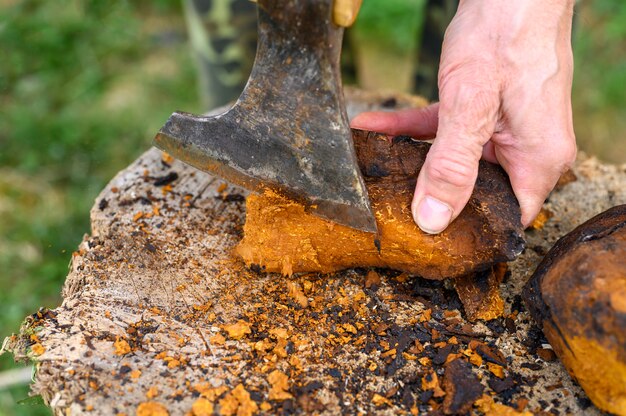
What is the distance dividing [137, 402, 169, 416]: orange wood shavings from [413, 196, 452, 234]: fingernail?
1.03m

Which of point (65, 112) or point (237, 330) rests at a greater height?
point (65, 112)

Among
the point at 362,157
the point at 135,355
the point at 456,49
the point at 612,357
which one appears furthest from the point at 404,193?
the point at 135,355

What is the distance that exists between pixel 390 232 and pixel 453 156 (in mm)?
342

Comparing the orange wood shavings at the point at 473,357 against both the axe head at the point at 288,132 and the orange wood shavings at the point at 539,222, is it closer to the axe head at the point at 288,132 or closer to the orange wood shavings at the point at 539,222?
the axe head at the point at 288,132

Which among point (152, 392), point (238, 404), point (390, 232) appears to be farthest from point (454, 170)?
point (152, 392)

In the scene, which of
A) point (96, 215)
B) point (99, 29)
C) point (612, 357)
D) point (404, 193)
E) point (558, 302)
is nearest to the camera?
point (612, 357)

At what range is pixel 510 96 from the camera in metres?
2.14

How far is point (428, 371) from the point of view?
188cm

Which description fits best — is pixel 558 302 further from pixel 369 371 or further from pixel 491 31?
pixel 491 31

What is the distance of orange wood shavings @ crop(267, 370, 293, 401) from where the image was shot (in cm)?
175

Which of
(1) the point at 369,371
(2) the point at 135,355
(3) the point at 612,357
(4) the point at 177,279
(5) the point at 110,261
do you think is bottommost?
(3) the point at 612,357

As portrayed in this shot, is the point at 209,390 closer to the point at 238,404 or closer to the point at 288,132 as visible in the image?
the point at 238,404

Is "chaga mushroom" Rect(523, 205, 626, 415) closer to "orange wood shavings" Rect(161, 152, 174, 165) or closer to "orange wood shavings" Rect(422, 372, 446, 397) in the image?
"orange wood shavings" Rect(422, 372, 446, 397)

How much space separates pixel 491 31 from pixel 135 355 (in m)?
1.70
